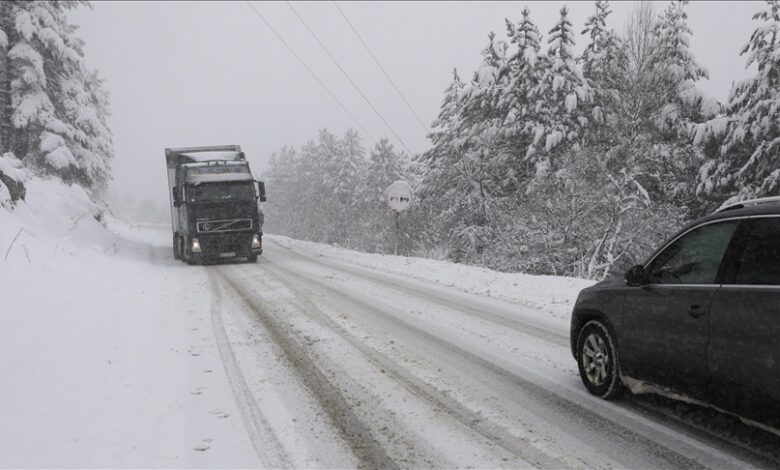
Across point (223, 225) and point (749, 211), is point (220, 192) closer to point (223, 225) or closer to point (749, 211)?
point (223, 225)

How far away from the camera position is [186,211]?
1789 centimetres

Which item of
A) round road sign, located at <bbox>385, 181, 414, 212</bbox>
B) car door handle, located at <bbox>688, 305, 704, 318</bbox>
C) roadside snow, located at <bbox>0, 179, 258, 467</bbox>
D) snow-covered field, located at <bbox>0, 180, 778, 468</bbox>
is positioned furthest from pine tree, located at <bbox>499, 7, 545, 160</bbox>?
car door handle, located at <bbox>688, 305, 704, 318</bbox>

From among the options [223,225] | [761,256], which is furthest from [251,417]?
[223,225]

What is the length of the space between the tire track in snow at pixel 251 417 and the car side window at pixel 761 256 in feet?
11.4

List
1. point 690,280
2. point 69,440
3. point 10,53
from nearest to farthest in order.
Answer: point 69,440 < point 690,280 < point 10,53

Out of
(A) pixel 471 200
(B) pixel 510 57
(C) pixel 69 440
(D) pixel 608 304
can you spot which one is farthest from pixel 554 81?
(C) pixel 69 440

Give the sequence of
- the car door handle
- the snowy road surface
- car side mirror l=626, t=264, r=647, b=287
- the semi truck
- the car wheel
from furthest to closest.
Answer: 1. the semi truck
2. the car wheel
3. car side mirror l=626, t=264, r=647, b=287
4. the car door handle
5. the snowy road surface

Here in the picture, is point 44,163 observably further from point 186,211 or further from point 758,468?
point 758,468

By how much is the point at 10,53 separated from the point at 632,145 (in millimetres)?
23284

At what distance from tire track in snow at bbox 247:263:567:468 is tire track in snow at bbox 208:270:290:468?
148 cm

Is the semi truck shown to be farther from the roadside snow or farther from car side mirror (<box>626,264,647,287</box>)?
car side mirror (<box>626,264,647,287</box>)

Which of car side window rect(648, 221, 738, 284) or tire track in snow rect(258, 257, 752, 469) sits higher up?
car side window rect(648, 221, 738, 284)

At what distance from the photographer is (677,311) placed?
13.7 feet

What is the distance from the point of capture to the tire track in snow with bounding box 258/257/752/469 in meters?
3.68
